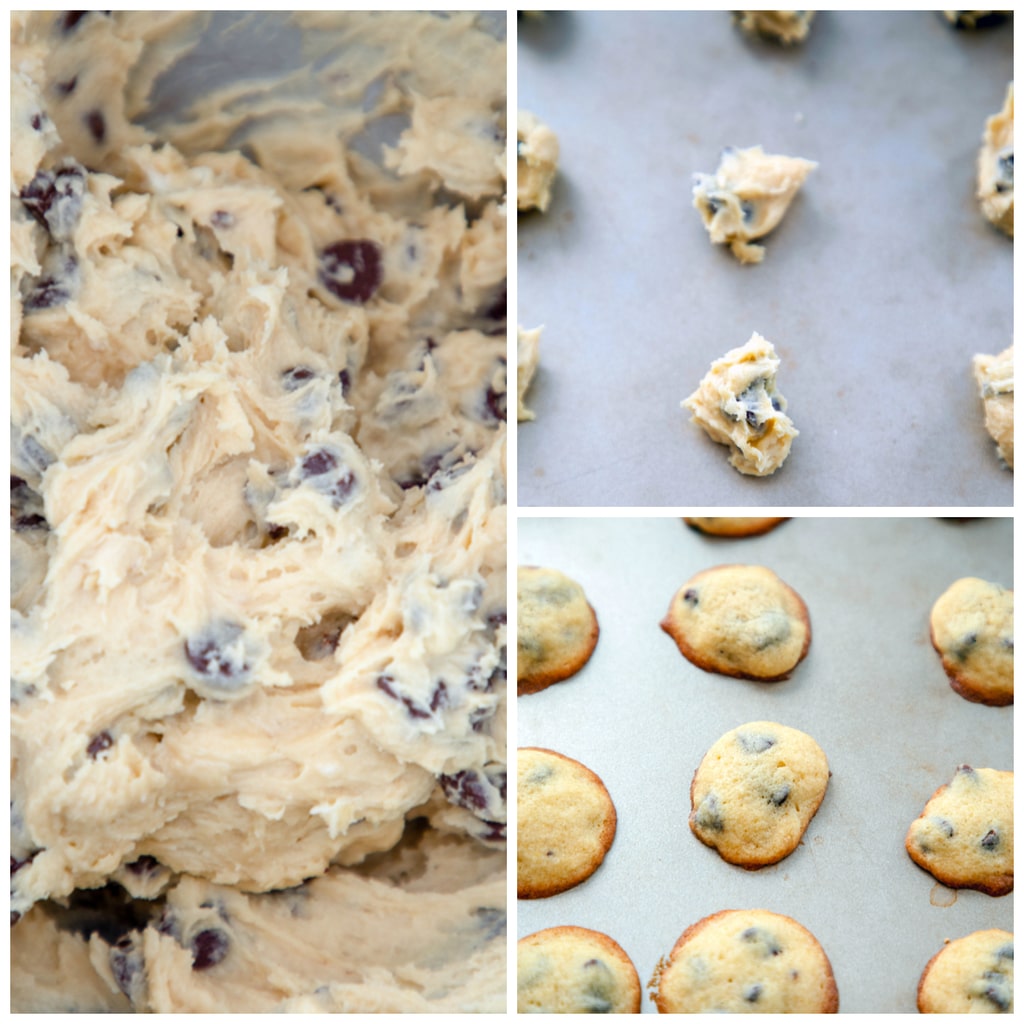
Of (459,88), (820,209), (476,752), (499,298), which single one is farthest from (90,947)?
(820,209)

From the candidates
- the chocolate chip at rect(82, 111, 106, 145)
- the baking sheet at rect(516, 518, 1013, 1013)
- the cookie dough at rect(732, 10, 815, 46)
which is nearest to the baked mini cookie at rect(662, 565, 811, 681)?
the baking sheet at rect(516, 518, 1013, 1013)

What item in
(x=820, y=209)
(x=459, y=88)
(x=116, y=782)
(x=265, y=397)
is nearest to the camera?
(x=116, y=782)

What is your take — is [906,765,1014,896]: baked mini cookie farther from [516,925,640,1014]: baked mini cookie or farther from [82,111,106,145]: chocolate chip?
[82,111,106,145]: chocolate chip

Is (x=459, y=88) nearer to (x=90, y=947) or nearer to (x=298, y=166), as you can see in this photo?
(x=298, y=166)

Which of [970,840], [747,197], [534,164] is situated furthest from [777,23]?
[970,840]

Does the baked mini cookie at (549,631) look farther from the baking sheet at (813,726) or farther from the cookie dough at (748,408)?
the cookie dough at (748,408)

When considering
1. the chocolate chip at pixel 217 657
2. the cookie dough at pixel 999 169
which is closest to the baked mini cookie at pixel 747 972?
the chocolate chip at pixel 217 657
